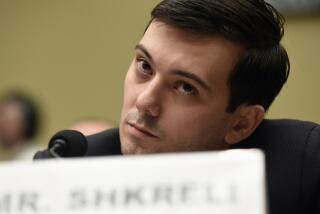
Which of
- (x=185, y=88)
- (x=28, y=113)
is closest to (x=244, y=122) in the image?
(x=185, y=88)

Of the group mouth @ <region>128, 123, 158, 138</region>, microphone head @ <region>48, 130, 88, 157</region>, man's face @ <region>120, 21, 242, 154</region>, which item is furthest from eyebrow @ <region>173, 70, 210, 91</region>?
microphone head @ <region>48, 130, 88, 157</region>

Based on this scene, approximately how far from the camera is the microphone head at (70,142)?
1.13m

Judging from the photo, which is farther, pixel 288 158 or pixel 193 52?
pixel 288 158

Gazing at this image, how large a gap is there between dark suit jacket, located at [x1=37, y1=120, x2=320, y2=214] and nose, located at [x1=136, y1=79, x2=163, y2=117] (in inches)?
10.6

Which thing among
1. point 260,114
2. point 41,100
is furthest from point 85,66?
point 260,114

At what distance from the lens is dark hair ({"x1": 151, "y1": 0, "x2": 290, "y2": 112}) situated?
1.35m

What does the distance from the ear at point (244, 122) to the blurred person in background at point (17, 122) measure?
2.34 m

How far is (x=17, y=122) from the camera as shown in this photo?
12.2ft

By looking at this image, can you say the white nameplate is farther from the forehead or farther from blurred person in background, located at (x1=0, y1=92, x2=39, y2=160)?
blurred person in background, located at (x1=0, y1=92, x2=39, y2=160)

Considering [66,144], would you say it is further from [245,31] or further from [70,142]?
[245,31]

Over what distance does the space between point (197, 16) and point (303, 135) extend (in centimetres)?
42

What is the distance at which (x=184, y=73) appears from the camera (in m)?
1.32

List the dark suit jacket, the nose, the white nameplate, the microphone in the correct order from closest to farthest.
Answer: the white nameplate < the microphone < the nose < the dark suit jacket

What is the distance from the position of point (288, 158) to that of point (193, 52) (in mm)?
372
